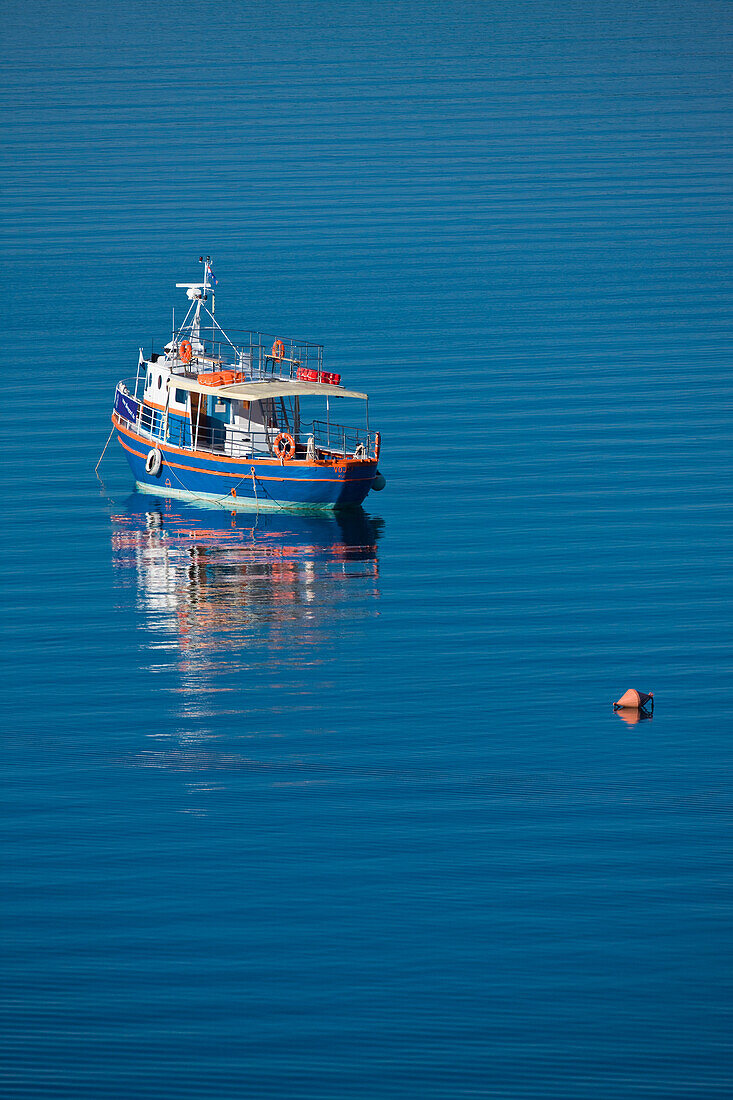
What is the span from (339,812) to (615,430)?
4112 centimetres

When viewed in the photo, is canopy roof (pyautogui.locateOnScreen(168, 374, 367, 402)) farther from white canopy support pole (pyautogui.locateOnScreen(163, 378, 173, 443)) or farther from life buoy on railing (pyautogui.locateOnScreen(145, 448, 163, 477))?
life buoy on railing (pyautogui.locateOnScreen(145, 448, 163, 477))

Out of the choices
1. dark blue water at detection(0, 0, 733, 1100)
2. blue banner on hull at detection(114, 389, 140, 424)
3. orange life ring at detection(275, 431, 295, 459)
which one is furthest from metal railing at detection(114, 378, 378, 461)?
dark blue water at detection(0, 0, 733, 1100)

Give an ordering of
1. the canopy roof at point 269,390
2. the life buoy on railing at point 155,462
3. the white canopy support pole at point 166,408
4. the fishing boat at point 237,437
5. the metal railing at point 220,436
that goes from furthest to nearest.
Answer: the white canopy support pole at point 166,408 → the life buoy on railing at point 155,462 → the metal railing at point 220,436 → the fishing boat at point 237,437 → the canopy roof at point 269,390

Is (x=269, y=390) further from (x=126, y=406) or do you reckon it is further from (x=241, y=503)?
(x=126, y=406)

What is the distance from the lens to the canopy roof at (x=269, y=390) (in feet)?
230

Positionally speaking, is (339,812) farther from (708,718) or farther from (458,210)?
(458,210)

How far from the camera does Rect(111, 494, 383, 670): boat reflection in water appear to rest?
2206 inches

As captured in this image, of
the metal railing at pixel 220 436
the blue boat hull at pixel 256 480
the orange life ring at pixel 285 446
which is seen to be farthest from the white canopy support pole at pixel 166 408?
the orange life ring at pixel 285 446

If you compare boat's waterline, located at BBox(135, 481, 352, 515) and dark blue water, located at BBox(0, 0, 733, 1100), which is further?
boat's waterline, located at BBox(135, 481, 352, 515)

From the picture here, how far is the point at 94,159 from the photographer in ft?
519

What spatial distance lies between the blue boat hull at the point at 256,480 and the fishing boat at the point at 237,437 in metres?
0.04

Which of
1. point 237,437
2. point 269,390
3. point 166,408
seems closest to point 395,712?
point 269,390

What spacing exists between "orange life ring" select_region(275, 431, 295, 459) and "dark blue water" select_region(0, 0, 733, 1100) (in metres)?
2.71

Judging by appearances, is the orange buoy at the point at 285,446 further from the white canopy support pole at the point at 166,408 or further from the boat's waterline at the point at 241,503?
the white canopy support pole at the point at 166,408
